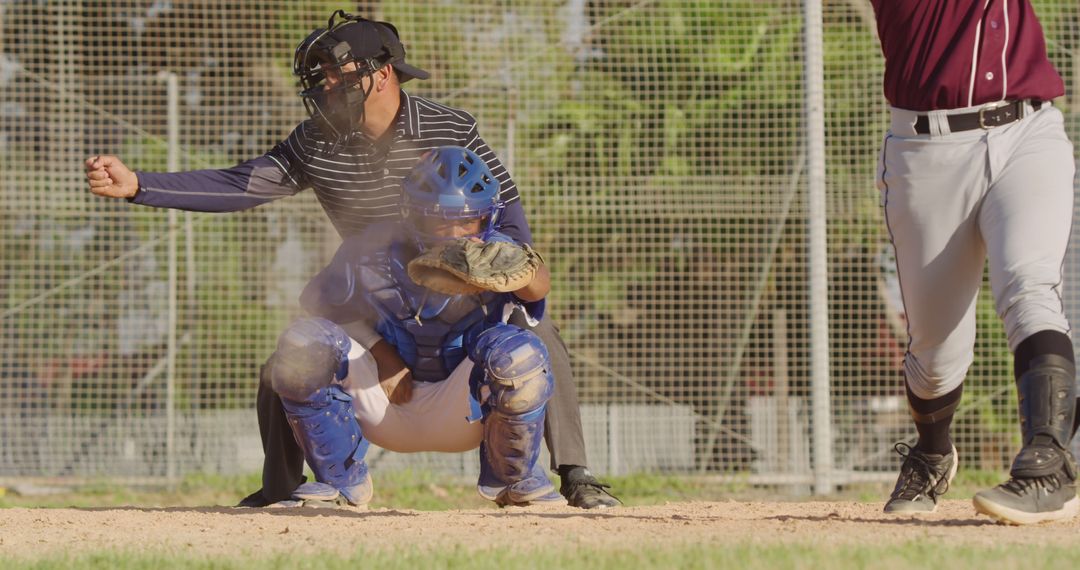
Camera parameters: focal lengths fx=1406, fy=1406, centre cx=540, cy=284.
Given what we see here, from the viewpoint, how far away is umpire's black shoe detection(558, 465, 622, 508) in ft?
16.6

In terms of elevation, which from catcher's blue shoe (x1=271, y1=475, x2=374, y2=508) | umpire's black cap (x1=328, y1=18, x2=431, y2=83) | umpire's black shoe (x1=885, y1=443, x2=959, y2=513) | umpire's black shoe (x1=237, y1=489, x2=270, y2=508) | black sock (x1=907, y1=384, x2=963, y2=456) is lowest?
umpire's black shoe (x1=237, y1=489, x2=270, y2=508)

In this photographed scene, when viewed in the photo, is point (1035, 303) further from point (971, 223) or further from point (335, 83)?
point (335, 83)

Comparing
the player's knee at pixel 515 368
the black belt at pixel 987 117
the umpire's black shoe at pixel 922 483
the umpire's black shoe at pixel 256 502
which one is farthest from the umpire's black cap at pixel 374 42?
the umpire's black shoe at pixel 922 483

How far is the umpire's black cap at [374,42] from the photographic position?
505cm

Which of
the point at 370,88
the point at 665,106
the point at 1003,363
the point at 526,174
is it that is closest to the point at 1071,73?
the point at 1003,363

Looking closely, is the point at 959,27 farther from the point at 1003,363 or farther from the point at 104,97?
the point at 104,97

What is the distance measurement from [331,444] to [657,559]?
1.88m

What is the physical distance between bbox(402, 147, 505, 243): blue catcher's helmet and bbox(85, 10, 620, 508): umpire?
0.87ft

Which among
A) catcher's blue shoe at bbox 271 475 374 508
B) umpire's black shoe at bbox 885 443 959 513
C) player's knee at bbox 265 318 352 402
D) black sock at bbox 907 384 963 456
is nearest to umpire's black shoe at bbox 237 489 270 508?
catcher's blue shoe at bbox 271 475 374 508

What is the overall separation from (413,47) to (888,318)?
3678 millimetres

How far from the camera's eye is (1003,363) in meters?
9.36

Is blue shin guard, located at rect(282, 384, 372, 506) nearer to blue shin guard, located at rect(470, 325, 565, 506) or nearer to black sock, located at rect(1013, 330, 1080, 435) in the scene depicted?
blue shin guard, located at rect(470, 325, 565, 506)

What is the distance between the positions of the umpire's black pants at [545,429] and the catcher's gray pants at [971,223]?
4.36ft

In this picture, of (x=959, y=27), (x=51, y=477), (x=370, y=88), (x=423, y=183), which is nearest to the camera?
(x=959, y=27)
